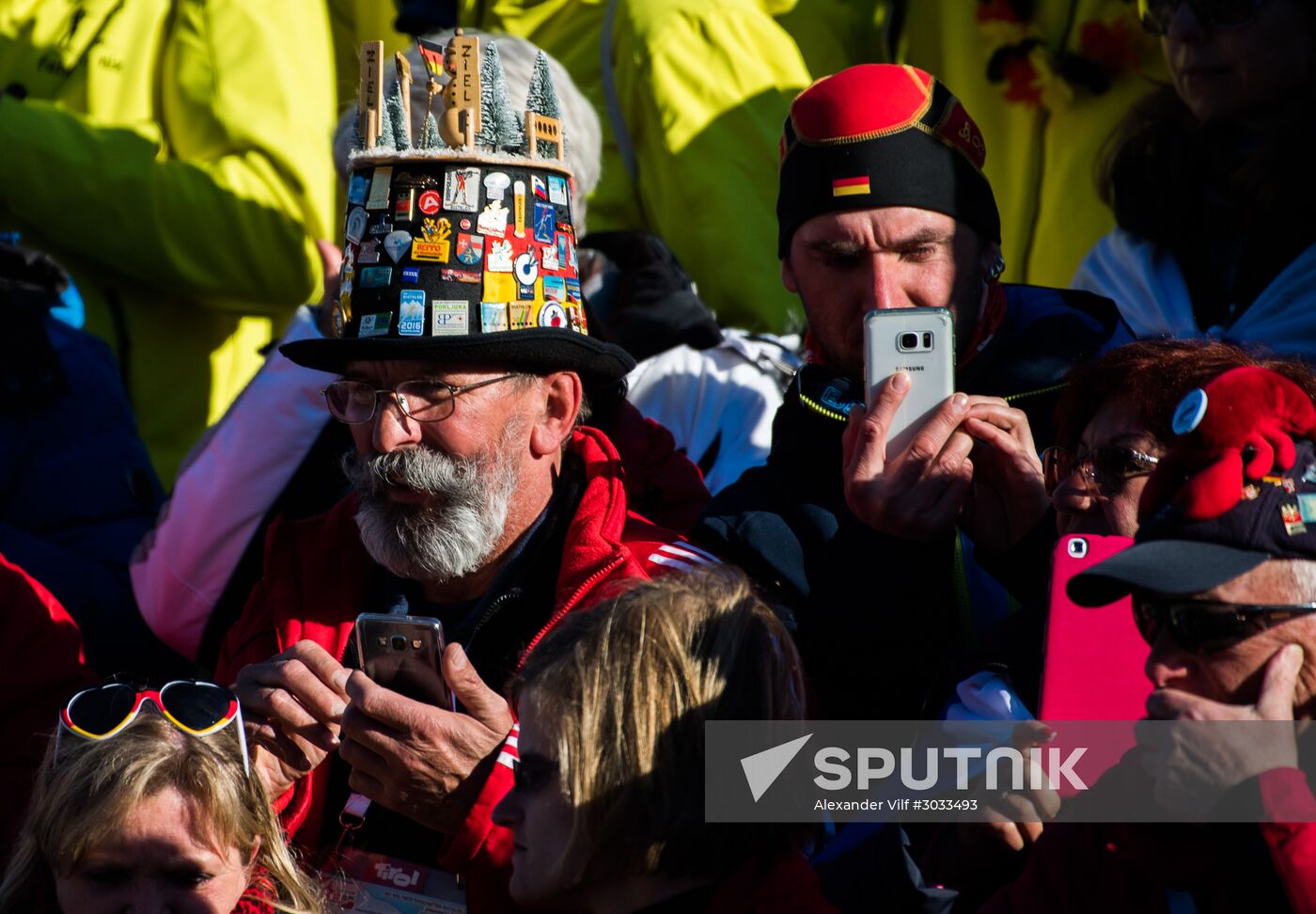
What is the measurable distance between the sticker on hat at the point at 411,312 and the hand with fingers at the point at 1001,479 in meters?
Answer: 1.09

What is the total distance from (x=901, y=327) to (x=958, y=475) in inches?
10.3

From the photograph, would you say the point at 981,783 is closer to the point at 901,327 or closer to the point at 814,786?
the point at 814,786

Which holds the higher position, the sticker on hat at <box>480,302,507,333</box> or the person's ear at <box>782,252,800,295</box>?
the person's ear at <box>782,252,800,295</box>

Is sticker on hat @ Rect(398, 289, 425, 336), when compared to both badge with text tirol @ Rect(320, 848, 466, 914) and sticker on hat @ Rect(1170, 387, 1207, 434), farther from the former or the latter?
sticker on hat @ Rect(1170, 387, 1207, 434)

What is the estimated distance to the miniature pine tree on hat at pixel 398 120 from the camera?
343 centimetres

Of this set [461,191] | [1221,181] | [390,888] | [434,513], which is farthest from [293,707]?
[1221,181]

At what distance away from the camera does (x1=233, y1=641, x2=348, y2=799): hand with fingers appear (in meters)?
2.84

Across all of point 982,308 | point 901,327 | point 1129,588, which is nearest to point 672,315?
point 982,308

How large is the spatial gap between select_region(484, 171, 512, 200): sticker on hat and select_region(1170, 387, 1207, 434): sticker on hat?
5.32ft

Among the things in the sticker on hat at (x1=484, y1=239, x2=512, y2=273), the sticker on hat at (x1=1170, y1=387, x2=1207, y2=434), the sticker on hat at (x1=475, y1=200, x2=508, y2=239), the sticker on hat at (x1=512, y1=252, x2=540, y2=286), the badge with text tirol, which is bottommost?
the badge with text tirol

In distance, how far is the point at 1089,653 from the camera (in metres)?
2.33

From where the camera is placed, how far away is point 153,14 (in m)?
5.22

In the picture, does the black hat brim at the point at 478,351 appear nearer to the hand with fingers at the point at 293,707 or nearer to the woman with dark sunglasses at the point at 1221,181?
the hand with fingers at the point at 293,707

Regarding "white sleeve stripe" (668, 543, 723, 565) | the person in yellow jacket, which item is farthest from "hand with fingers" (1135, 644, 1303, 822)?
the person in yellow jacket
